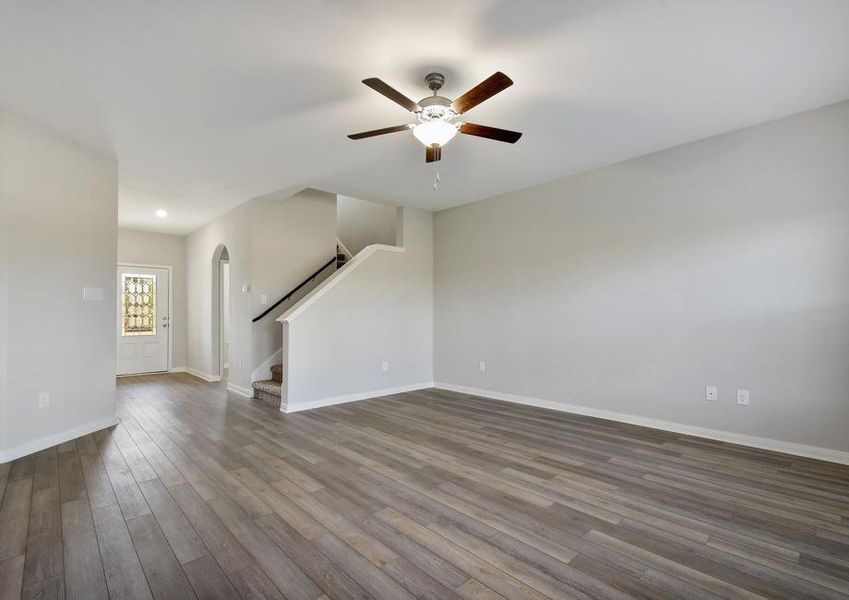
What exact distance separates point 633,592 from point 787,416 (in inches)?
100

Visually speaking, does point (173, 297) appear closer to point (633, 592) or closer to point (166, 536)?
point (166, 536)

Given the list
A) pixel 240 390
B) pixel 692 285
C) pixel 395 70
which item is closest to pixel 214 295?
pixel 240 390

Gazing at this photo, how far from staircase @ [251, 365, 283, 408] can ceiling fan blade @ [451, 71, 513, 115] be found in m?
3.76

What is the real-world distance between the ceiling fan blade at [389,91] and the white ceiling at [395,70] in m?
0.28

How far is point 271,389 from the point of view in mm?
5012

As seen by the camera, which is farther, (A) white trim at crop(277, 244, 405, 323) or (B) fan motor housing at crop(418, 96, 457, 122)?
(A) white trim at crop(277, 244, 405, 323)

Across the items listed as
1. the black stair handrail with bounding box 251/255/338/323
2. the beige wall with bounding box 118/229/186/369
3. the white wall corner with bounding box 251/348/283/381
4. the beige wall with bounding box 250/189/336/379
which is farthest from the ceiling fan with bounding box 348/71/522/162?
the beige wall with bounding box 118/229/186/369

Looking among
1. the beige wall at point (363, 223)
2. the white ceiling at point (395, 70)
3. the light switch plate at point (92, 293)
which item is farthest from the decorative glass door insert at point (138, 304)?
the white ceiling at point (395, 70)

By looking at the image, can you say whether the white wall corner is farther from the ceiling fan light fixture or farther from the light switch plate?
the ceiling fan light fixture

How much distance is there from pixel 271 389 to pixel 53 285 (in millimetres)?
2302

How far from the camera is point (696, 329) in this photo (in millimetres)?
3703

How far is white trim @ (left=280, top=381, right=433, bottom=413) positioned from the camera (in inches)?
186

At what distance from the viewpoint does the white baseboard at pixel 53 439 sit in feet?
10.2

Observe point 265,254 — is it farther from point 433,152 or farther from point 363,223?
point 433,152
